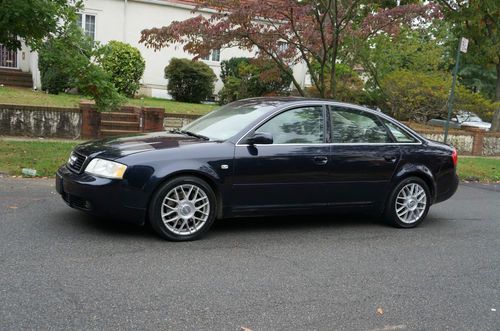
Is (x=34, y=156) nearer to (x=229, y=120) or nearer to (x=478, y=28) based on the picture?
(x=229, y=120)

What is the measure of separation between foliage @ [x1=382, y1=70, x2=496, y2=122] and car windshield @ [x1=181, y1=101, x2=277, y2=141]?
42.0 ft

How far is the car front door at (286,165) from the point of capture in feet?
19.8

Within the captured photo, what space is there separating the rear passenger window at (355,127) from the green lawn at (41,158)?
492cm

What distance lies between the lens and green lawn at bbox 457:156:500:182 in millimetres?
12852

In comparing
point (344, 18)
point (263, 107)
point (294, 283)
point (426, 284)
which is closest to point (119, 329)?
point (294, 283)

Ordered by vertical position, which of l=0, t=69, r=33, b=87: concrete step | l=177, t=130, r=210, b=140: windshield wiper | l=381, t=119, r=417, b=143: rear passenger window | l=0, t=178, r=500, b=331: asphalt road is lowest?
l=0, t=178, r=500, b=331: asphalt road

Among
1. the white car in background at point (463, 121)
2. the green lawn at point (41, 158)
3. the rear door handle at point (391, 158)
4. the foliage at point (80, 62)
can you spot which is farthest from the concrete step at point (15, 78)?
the rear door handle at point (391, 158)

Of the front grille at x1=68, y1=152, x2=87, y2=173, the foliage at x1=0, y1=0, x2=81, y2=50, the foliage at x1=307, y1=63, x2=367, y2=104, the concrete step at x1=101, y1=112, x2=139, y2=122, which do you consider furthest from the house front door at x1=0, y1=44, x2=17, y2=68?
the front grille at x1=68, y1=152, x2=87, y2=173

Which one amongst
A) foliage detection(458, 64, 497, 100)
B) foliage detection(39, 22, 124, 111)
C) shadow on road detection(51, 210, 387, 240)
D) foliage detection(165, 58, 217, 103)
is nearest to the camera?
shadow on road detection(51, 210, 387, 240)

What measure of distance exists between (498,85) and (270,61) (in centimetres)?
1129

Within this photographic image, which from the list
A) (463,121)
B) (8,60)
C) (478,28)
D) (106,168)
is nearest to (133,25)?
(8,60)

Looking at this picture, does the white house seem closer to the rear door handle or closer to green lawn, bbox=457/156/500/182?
green lawn, bbox=457/156/500/182

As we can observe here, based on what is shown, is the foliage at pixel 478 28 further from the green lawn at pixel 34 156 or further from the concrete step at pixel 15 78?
the concrete step at pixel 15 78

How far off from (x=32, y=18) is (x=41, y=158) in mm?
2427
